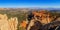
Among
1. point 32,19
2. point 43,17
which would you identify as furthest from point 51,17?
point 32,19

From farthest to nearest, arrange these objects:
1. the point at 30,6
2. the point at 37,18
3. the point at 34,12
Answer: the point at 30,6, the point at 34,12, the point at 37,18

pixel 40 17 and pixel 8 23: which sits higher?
pixel 40 17

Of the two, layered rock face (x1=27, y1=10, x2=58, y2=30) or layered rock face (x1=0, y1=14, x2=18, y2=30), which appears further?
layered rock face (x1=0, y1=14, x2=18, y2=30)

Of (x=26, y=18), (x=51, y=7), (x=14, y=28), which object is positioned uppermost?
(x=51, y=7)

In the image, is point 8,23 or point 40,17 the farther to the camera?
point 8,23

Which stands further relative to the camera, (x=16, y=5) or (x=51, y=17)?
(x=16, y=5)

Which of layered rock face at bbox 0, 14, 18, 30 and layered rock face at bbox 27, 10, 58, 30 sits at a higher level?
layered rock face at bbox 27, 10, 58, 30

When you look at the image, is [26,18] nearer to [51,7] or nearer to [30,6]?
[30,6]

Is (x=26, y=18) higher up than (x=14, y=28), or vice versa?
(x=26, y=18)
